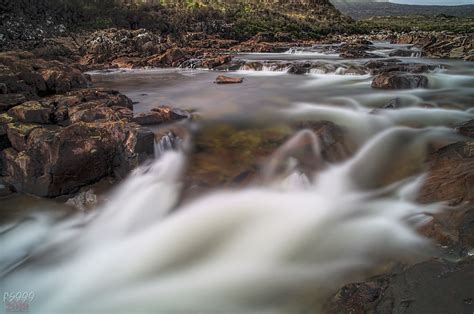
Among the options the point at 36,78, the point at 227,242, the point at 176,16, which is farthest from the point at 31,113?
the point at 176,16

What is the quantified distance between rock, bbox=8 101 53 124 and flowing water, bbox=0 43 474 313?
96.8 inches

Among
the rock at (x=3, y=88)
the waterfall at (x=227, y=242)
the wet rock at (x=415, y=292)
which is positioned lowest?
the waterfall at (x=227, y=242)

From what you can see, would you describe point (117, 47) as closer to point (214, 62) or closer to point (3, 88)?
point (214, 62)

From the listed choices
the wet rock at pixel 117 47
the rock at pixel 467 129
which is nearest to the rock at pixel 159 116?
the rock at pixel 467 129

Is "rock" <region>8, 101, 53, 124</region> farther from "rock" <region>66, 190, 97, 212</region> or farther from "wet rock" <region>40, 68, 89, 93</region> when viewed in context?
"wet rock" <region>40, 68, 89, 93</region>

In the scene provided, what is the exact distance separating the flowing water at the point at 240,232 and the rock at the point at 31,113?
2459 mm

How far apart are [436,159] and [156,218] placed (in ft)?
17.3

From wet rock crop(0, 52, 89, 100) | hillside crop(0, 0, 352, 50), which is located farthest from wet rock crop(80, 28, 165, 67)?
wet rock crop(0, 52, 89, 100)

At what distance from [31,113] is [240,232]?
6.07 metres

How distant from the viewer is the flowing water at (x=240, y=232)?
4820 mm

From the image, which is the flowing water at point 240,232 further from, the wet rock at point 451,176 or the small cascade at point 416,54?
the small cascade at point 416,54

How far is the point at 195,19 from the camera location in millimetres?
51594

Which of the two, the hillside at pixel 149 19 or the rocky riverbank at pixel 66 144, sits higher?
the hillside at pixel 149 19

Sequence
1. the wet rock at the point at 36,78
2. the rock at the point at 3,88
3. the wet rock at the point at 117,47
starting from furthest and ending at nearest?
1. the wet rock at the point at 117,47
2. the wet rock at the point at 36,78
3. the rock at the point at 3,88
